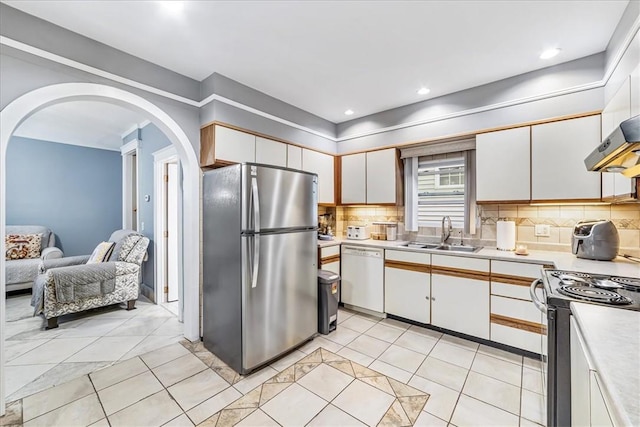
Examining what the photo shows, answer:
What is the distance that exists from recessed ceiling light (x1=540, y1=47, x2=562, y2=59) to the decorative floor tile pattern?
9.60 feet

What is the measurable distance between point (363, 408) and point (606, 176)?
2602mm

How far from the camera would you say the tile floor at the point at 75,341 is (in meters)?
2.18

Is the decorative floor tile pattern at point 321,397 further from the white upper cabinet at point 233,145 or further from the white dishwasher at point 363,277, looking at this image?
the white upper cabinet at point 233,145

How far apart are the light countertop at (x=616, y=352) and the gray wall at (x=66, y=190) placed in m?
7.03

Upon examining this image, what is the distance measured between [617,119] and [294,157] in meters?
2.86

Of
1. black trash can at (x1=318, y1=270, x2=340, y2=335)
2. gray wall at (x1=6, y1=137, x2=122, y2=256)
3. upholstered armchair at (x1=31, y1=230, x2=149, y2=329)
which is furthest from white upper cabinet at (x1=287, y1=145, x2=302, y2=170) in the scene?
gray wall at (x1=6, y1=137, x2=122, y2=256)

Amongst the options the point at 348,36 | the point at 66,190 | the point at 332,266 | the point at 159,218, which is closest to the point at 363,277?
the point at 332,266

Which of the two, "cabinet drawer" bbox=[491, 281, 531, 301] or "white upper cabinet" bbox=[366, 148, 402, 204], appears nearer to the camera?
"cabinet drawer" bbox=[491, 281, 531, 301]

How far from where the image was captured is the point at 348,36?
2100mm

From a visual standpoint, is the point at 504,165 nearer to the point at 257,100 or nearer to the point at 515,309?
the point at 515,309

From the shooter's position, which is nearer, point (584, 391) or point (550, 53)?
point (584, 391)

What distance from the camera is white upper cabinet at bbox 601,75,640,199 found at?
166 centimetres

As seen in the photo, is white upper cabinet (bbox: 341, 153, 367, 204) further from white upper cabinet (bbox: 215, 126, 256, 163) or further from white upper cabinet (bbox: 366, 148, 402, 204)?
white upper cabinet (bbox: 215, 126, 256, 163)

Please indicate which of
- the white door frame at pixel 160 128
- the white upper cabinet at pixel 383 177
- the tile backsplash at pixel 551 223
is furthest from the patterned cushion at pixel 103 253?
the tile backsplash at pixel 551 223
